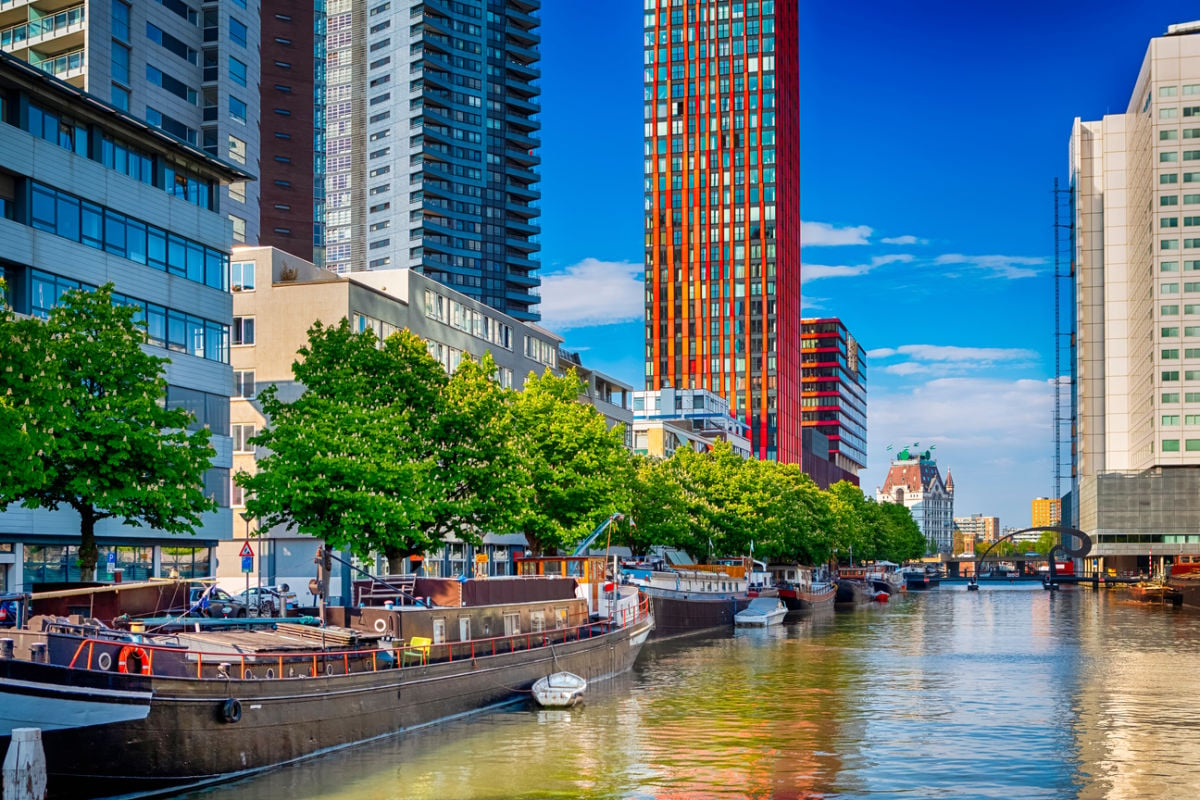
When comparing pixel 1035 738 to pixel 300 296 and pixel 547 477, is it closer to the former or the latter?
pixel 547 477

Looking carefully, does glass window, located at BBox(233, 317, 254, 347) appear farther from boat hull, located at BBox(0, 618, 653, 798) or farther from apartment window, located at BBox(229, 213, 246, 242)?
boat hull, located at BBox(0, 618, 653, 798)

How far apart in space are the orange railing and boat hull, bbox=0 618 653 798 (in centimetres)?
56

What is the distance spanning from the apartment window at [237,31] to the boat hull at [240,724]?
8510cm

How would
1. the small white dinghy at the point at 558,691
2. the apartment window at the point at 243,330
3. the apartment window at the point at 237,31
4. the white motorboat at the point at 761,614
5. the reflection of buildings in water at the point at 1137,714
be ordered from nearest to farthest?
the reflection of buildings in water at the point at 1137,714
the small white dinghy at the point at 558,691
the apartment window at the point at 243,330
the white motorboat at the point at 761,614
the apartment window at the point at 237,31

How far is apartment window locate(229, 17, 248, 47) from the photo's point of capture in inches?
4683

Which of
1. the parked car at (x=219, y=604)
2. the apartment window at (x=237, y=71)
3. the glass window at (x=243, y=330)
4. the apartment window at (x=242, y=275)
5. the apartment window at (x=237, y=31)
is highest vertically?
the apartment window at (x=237, y=31)

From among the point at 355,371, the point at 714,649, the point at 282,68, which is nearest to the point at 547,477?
the point at 714,649

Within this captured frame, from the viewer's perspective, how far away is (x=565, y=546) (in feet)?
293

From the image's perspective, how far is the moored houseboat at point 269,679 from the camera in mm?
34000

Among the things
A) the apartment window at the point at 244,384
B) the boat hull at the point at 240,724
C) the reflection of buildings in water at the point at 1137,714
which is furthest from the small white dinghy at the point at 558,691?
the apartment window at the point at 244,384

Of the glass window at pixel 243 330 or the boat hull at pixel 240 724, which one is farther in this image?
the glass window at pixel 243 330

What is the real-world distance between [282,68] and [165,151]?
8958 centimetres

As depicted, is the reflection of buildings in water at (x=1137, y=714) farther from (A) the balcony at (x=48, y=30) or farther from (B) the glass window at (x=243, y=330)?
(A) the balcony at (x=48, y=30)

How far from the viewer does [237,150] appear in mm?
125812
